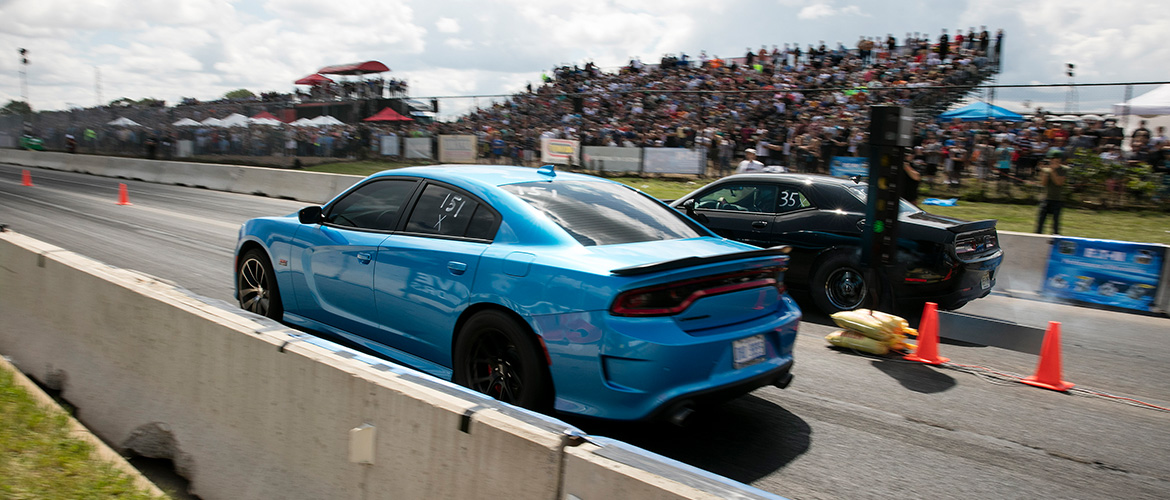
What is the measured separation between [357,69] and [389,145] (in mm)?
17605

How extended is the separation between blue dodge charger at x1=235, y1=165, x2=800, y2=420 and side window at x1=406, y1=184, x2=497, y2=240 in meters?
0.01

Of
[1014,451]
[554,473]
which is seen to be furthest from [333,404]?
[1014,451]

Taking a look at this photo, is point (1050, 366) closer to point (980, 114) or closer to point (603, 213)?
point (603, 213)

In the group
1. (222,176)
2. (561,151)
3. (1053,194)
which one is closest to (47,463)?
(1053,194)

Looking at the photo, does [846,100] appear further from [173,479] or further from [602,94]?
[173,479]

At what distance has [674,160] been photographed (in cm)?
2239

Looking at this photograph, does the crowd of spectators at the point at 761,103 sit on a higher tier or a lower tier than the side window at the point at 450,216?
higher

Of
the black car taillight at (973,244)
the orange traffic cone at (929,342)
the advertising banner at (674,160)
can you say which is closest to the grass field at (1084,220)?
the advertising banner at (674,160)

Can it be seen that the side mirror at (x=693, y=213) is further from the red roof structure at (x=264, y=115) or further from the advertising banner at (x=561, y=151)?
the red roof structure at (x=264, y=115)

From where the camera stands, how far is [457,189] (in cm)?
488

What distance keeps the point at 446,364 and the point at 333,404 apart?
4.94ft

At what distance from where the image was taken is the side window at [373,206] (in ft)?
16.9

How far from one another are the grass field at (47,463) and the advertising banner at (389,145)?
24.8 metres

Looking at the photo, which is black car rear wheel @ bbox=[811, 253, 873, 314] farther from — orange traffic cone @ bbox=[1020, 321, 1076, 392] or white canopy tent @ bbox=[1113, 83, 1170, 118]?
white canopy tent @ bbox=[1113, 83, 1170, 118]
